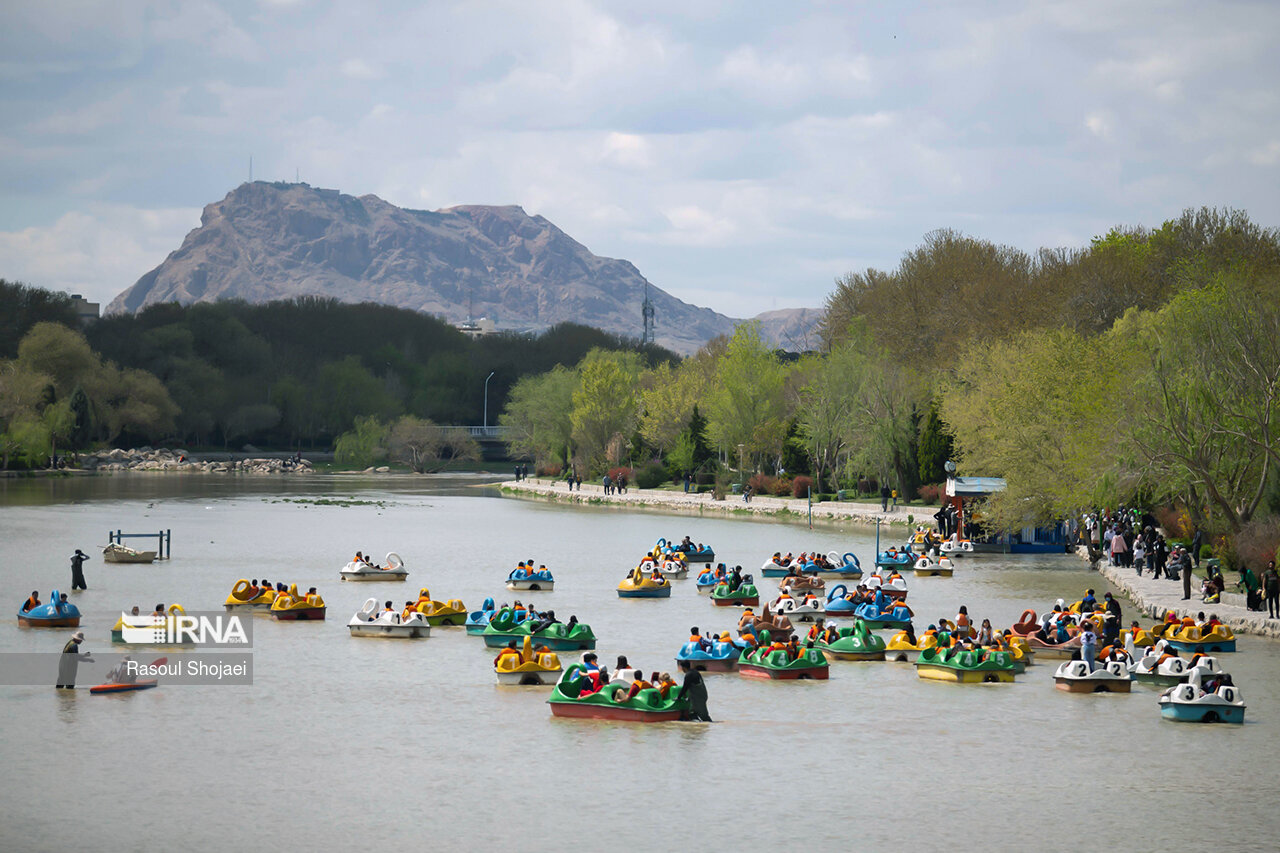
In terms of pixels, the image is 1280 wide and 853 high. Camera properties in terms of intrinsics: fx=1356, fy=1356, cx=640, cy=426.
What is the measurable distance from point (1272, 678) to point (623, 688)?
48.7 feet

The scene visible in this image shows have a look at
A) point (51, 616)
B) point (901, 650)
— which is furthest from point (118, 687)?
point (901, 650)

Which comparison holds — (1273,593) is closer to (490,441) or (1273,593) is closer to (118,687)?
(118,687)

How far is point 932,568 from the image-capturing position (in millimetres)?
52625

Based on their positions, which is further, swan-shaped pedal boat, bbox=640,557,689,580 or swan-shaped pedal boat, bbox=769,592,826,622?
swan-shaped pedal boat, bbox=640,557,689,580

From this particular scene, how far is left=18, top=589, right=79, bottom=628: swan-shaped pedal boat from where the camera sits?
37.2m

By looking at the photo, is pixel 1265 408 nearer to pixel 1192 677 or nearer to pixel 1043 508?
pixel 1043 508

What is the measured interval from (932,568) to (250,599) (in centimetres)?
2588

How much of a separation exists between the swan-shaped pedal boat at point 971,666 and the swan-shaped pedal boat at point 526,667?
346 inches

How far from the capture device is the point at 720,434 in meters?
A: 96.8

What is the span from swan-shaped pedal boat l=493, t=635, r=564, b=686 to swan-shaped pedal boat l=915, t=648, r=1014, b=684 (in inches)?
346

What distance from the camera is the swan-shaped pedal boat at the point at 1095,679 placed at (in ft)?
96.3

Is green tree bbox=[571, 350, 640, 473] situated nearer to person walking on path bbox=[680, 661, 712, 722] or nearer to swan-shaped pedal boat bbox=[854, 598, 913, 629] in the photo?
swan-shaped pedal boat bbox=[854, 598, 913, 629]

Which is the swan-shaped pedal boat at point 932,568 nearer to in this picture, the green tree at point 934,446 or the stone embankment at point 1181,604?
the stone embankment at point 1181,604

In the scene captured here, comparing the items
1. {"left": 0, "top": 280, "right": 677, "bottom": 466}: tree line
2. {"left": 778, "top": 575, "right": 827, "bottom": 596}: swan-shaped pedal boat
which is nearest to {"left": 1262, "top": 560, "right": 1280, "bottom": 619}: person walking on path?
{"left": 778, "top": 575, "right": 827, "bottom": 596}: swan-shaped pedal boat
